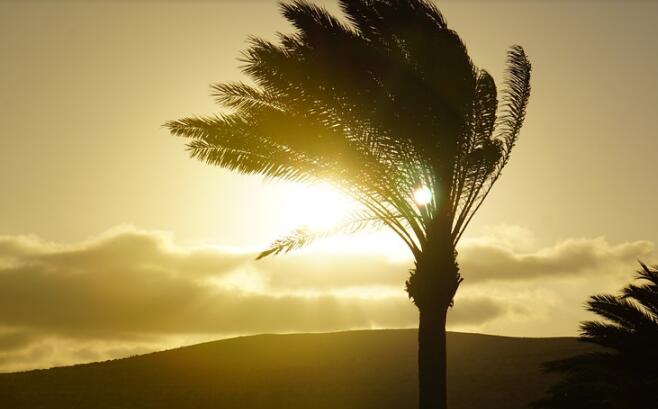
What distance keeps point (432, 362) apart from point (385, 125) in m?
4.81

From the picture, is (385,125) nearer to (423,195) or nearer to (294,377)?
(423,195)

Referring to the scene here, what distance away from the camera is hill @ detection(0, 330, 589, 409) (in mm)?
26500

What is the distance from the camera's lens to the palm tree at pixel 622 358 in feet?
39.0

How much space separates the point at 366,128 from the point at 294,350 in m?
22.3

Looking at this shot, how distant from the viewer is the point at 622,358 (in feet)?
41.1

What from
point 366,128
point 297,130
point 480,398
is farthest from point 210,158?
point 480,398

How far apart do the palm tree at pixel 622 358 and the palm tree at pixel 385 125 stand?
3.68 meters

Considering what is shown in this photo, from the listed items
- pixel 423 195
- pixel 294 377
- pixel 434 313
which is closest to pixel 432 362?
pixel 434 313

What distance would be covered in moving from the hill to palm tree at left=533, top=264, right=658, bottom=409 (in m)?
12.5

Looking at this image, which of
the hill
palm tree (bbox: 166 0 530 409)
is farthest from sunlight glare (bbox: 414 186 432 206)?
the hill

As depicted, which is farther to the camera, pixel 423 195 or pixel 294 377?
pixel 294 377

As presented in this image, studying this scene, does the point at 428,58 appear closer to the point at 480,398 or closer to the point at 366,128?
the point at 366,128

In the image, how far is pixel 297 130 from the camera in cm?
1638

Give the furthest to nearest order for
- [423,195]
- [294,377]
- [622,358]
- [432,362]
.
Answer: [294,377]
[423,195]
[432,362]
[622,358]
